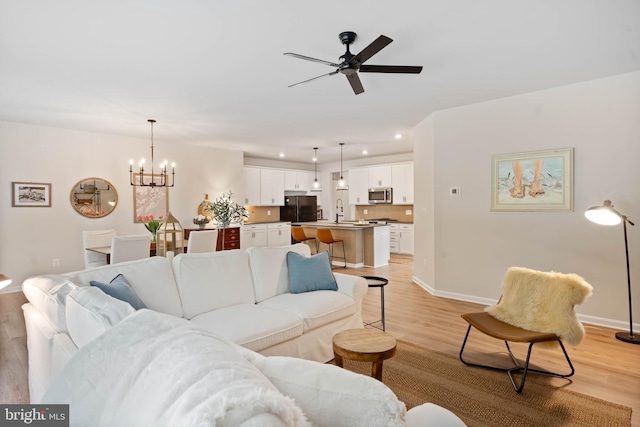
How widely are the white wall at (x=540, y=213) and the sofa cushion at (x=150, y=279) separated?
12.0ft

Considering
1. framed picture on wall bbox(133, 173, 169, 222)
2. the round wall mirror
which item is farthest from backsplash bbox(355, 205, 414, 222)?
the round wall mirror

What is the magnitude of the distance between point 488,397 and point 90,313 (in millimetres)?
2428

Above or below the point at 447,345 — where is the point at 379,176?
above

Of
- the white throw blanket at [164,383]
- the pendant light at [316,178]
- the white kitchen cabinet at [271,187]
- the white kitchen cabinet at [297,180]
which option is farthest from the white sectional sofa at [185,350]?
the white kitchen cabinet at [297,180]

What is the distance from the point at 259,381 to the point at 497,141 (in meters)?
4.51

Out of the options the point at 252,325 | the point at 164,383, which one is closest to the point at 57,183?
the point at 252,325

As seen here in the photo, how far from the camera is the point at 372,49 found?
2400 mm

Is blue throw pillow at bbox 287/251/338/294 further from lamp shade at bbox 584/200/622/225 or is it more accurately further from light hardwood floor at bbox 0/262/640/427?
lamp shade at bbox 584/200/622/225

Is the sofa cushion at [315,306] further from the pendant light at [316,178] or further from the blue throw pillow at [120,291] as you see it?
the pendant light at [316,178]

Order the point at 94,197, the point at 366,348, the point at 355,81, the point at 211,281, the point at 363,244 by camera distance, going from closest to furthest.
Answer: the point at 366,348
the point at 211,281
the point at 355,81
the point at 94,197
the point at 363,244

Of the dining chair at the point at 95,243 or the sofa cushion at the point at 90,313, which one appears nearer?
the sofa cushion at the point at 90,313

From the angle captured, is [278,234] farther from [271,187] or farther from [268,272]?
[268,272]

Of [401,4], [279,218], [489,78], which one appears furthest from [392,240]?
[401,4]

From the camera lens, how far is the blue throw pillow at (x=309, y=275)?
3.22m
